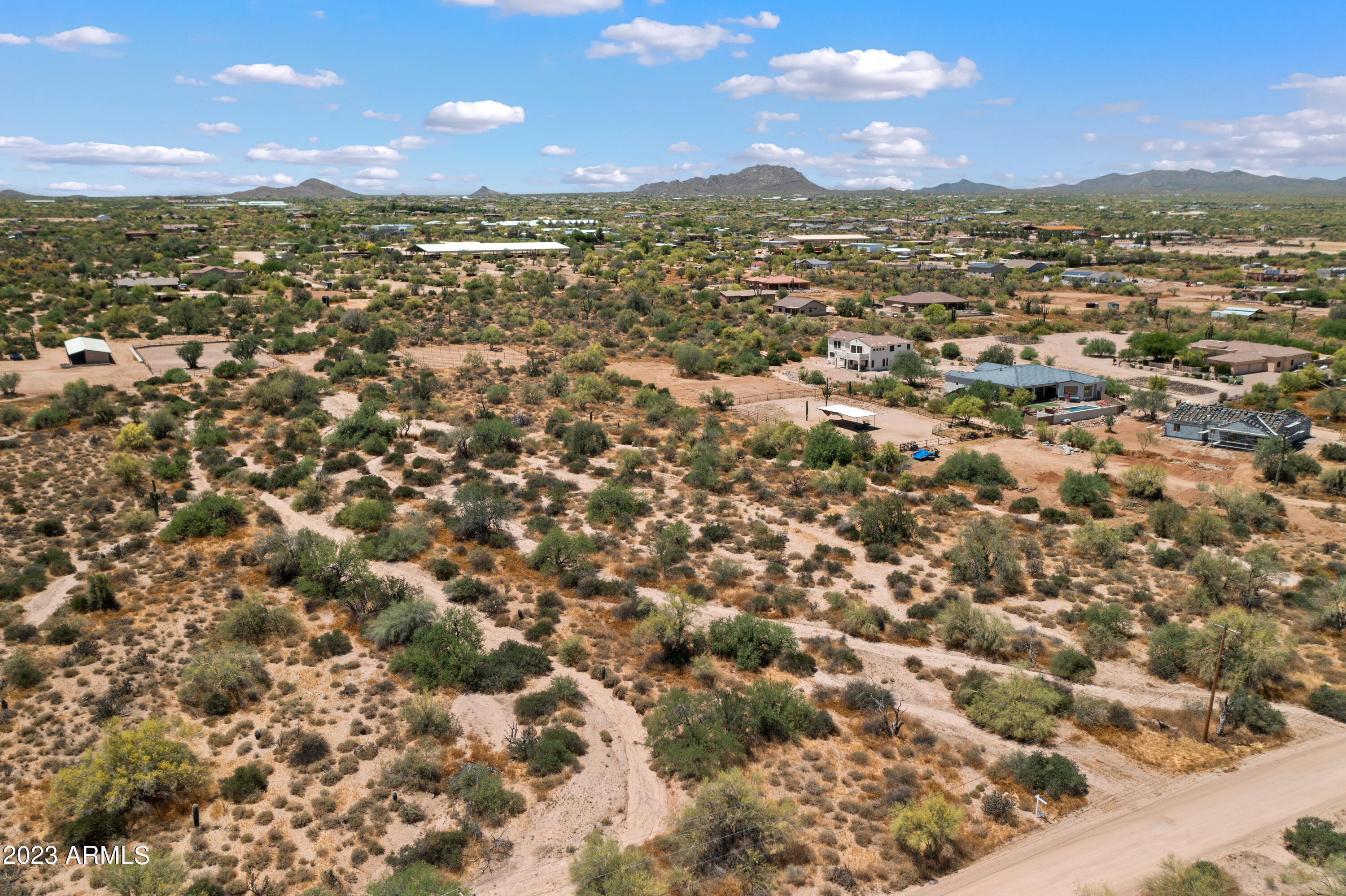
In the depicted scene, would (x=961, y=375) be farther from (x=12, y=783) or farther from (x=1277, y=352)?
(x=12, y=783)

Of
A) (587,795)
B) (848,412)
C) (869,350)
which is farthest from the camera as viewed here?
(869,350)

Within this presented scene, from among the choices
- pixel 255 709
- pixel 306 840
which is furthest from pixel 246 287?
pixel 306 840

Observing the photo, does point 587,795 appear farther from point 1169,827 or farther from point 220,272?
point 220,272

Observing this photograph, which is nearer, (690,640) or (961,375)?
(690,640)

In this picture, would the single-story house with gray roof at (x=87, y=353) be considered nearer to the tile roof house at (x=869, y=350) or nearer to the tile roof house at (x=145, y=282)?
the tile roof house at (x=145, y=282)

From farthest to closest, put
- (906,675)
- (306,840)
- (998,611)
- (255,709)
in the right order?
(998,611), (906,675), (255,709), (306,840)

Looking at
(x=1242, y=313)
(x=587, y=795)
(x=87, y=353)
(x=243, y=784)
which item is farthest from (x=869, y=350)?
(x=87, y=353)
